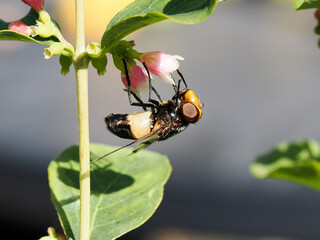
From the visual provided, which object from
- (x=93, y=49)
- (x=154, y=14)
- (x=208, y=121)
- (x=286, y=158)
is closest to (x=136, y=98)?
(x=93, y=49)

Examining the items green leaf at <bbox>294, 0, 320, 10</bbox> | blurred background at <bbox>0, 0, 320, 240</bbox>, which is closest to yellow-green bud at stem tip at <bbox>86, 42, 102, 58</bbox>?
green leaf at <bbox>294, 0, 320, 10</bbox>

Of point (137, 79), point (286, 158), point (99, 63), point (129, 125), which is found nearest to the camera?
point (99, 63)

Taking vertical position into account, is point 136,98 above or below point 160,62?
below

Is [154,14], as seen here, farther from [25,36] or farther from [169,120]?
[169,120]

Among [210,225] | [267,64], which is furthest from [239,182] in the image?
[267,64]

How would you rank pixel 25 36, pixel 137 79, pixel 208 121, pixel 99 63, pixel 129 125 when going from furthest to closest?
pixel 208 121, pixel 129 125, pixel 137 79, pixel 99 63, pixel 25 36

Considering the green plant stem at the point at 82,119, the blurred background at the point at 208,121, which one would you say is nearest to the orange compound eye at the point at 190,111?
the green plant stem at the point at 82,119

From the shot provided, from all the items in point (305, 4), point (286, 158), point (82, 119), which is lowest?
point (286, 158)

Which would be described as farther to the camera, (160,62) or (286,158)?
(286,158)
